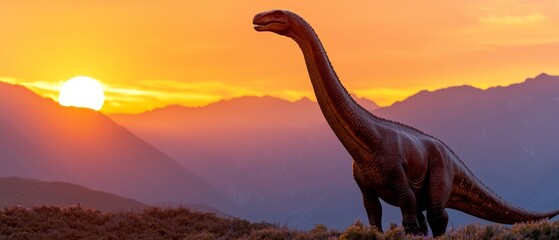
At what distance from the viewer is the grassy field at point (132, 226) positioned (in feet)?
61.0

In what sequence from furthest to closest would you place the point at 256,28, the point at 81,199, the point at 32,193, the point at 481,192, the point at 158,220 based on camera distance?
the point at 81,199 < the point at 32,193 < the point at 158,220 < the point at 481,192 < the point at 256,28

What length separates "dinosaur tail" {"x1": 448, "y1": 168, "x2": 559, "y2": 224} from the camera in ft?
57.7

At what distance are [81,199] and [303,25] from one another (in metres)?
178

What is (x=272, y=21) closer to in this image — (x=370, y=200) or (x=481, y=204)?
(x=370, y=200)

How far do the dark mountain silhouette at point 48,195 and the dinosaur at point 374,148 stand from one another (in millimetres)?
107026

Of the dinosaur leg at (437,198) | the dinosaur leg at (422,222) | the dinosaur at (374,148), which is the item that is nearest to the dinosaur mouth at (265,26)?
the dinosaur at (374,148)

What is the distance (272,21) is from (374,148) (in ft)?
10.7

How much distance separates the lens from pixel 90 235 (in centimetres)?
2023

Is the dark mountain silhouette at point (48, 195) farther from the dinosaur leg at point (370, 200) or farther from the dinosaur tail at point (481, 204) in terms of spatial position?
the dinosaur leg at point (370, 200)

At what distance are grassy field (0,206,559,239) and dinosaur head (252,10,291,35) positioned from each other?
4.60 m

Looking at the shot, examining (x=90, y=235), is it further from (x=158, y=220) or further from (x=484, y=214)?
(x=484, y=214)

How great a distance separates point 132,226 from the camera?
21266 mm

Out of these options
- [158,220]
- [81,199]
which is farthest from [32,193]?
[158,220]

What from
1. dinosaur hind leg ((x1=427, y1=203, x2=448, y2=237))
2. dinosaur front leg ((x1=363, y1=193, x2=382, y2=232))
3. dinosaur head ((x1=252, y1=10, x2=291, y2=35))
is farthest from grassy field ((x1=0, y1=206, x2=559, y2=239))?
dinosaur head ((x1=252, y1=10, x2=291, y2=35))
